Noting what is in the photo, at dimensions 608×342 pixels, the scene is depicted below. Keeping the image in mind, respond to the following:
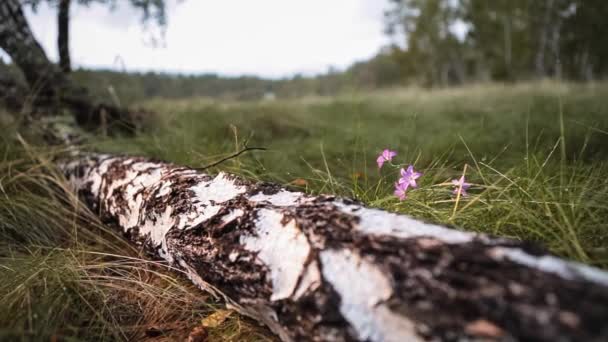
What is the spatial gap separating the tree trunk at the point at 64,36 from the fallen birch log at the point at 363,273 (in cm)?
333

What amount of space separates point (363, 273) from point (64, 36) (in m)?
4.24

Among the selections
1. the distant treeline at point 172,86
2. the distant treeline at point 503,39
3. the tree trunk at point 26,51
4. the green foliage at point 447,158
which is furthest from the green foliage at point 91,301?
the distant treeline at point 503,39

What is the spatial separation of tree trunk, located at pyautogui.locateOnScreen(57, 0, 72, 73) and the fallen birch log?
333cm

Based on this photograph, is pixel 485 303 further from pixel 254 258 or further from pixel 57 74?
pixel 57 74

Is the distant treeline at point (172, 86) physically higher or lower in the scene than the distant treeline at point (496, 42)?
lower

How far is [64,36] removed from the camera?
350 cm

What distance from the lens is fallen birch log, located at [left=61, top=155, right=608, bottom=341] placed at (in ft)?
1.64

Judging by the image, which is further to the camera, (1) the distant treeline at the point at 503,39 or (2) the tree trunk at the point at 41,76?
(1) the distant treeline at the point at 503,39

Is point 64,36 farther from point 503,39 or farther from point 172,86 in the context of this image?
point 503,39

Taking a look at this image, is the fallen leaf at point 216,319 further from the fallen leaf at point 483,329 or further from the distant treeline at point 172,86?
the distant treeline at point 172,86

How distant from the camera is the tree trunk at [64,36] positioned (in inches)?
134

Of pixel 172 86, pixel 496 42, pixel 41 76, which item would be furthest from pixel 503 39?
pixel 41 76

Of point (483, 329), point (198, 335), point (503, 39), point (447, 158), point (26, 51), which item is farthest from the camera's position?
point (503, 39)

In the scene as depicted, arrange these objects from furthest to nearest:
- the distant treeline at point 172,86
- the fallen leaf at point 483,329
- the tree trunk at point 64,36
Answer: the distant treeline at point 172,86, the tree trunk at point 64,36, the fallen leaf at point 483,329
